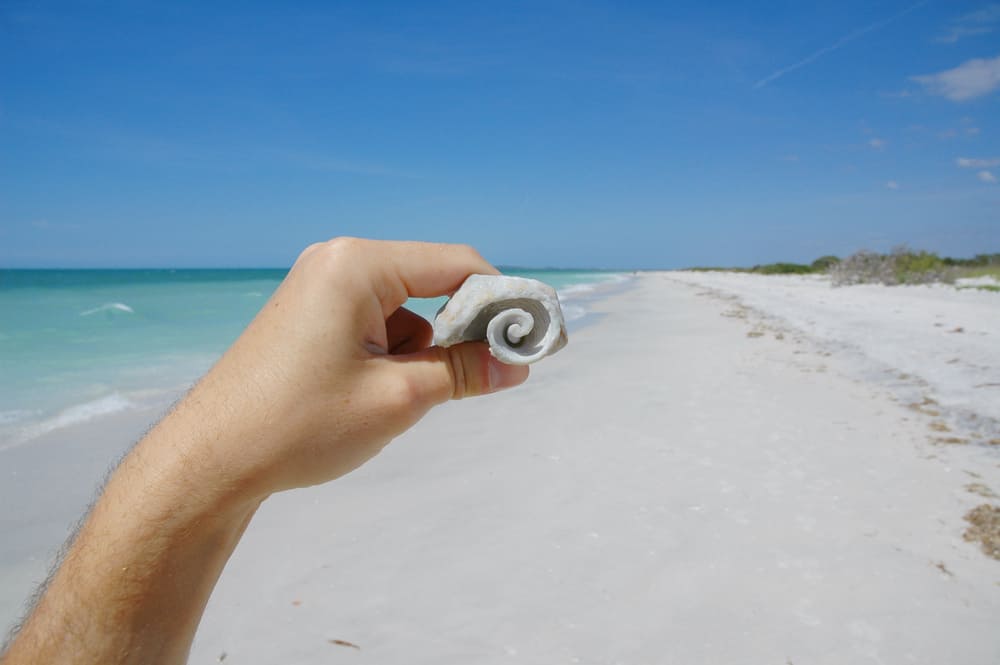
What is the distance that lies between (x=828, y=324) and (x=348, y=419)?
49.7 feet

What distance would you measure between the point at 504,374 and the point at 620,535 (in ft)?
7.33

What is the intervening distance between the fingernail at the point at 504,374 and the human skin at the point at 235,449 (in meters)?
0.22

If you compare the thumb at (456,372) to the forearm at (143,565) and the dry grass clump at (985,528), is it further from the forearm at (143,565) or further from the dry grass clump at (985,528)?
the dry grass clump at (985,528)

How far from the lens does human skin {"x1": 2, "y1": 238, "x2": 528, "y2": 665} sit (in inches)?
54.9

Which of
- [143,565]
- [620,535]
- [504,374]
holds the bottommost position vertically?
[620,535]

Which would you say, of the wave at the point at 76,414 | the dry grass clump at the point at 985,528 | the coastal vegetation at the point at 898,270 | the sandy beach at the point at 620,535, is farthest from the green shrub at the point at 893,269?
the wave at the point at 76,414

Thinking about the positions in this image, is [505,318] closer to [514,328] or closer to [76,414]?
[514,328]

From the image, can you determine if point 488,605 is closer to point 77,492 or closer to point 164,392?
point 77,492

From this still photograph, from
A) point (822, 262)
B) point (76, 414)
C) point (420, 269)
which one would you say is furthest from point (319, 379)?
point (822, 262)

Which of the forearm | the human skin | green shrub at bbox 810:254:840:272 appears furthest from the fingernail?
green shrub at bbox 810:254:840:272

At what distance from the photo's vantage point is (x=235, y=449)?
4.80 ft

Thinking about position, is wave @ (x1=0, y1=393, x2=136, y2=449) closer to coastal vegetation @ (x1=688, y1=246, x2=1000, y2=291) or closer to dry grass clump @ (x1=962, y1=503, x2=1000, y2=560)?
dry grass clump @ (x1=962, y1=503, x2=1000, y2=560)

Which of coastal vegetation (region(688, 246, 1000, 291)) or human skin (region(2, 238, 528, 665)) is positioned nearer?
human skin (region(2, 238, 528, 665))

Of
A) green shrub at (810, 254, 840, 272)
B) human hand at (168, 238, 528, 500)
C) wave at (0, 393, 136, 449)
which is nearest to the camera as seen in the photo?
human hand at (168, 238, 528, 500)
